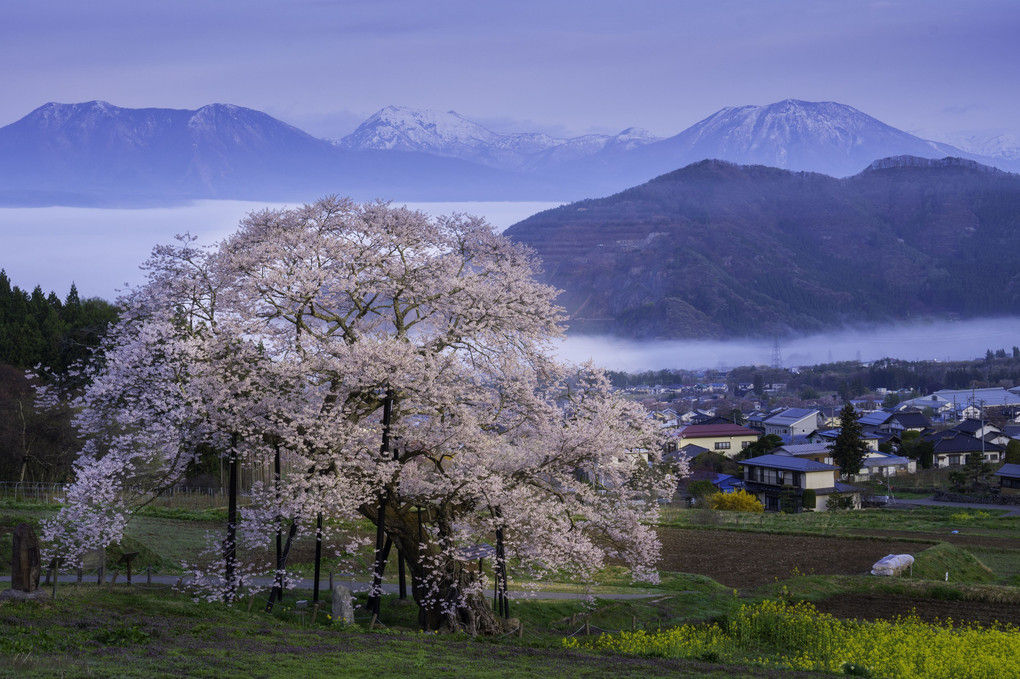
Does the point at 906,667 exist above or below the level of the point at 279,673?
below

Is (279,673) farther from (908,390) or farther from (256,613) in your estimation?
(908,390)

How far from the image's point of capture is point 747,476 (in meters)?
74.6

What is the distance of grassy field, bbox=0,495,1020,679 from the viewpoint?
43.9 feet

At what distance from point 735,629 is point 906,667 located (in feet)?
Answer: 15.3

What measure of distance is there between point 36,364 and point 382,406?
37840mm

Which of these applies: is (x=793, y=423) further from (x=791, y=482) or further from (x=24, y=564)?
(x=24, y=564)

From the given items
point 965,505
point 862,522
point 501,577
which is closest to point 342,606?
point 501,577

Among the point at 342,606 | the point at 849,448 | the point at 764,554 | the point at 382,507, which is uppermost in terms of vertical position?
the point at 382,507

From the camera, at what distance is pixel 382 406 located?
2147 centimetres

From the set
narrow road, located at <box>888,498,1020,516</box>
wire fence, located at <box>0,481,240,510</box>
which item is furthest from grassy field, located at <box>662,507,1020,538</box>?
wire fence, located at <box>0,481,240,510</box>

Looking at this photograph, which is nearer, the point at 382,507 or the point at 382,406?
the point at 382,507

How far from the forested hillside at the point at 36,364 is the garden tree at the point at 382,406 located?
1592 centimetres

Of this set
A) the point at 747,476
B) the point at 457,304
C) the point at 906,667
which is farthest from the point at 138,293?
the point at 747,476

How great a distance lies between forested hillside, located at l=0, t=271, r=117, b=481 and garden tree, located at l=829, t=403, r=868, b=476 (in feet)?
190
